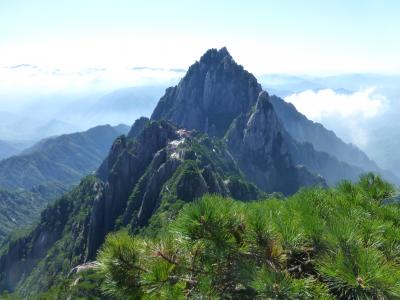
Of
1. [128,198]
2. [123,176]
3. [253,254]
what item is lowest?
[128,198]

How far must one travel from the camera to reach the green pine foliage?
17.5 ft

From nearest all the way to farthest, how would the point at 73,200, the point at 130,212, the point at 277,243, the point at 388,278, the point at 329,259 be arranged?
the point at 388,278
the point at 329,259
the point at 277,243
the point at 130,212
the point at 73,200

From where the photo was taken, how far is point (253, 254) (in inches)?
246

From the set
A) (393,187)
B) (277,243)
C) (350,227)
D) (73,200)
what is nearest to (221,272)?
(277,243)

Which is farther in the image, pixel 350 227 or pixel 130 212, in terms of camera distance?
pixel 130 212

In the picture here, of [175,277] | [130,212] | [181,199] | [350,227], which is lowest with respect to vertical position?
[130,212]

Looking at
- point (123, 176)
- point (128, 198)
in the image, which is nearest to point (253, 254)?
point (128, 198)

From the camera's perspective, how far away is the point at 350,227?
545 cm

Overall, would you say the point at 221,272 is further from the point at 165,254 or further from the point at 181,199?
the point at 181,199

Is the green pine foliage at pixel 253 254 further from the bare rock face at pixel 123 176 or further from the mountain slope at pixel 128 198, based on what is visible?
the bare rock face at pixel 123 176

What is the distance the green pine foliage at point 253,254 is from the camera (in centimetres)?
534

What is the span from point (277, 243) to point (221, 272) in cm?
91

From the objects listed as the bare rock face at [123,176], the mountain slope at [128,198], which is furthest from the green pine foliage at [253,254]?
the bare rock face at [123,176]

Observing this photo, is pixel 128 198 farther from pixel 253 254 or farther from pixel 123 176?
pixel 253 254
